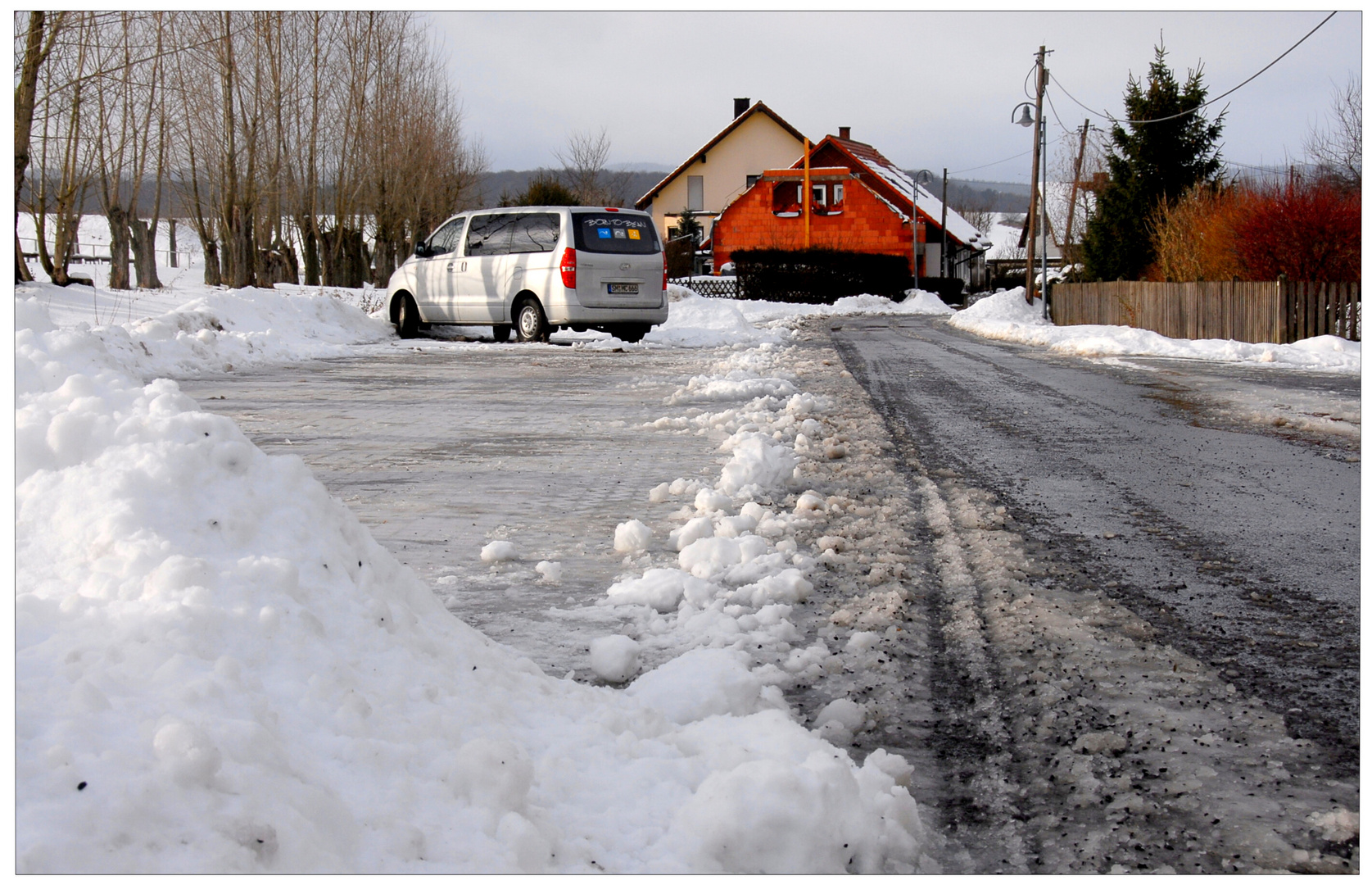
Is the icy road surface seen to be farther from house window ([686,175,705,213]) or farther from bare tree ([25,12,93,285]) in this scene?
house window ([686,175,705,213])

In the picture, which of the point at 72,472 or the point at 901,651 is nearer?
the point at 72,472

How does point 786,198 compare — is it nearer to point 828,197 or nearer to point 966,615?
point 828,197

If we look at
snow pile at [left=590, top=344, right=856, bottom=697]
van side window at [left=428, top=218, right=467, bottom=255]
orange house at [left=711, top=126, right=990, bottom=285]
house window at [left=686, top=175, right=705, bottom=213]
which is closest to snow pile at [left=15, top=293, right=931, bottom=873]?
snow pile at [left=590, top=344, right=856, bottom=697]

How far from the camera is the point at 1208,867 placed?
1.96 meters

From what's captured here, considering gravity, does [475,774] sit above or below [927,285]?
below

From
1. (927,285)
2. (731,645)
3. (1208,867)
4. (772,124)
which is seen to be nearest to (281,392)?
(731,645)

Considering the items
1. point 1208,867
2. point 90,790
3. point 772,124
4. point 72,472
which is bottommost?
point 1208,867

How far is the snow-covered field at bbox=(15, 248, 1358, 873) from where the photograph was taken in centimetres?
164

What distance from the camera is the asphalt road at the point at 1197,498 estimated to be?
309 cm

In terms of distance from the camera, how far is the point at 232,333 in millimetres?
13289

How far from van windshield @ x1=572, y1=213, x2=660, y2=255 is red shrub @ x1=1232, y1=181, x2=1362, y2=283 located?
10.7 metres

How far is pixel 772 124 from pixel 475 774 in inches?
2371

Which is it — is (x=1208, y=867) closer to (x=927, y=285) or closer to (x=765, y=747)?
(x=765, y=747)

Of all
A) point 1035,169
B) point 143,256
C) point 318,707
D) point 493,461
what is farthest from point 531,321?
point 1035,169
